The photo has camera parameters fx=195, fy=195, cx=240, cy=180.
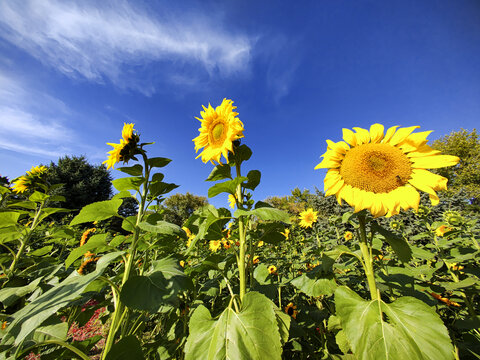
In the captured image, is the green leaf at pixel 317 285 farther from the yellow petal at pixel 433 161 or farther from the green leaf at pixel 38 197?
the green leaf at pixel 38 197

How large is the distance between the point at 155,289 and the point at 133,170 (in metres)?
0.88

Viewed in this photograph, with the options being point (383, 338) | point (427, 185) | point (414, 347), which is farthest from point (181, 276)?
point (427, 185)

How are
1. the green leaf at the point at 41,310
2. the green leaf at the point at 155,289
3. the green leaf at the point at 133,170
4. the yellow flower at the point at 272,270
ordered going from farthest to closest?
the yellow flower at the point at 272,270, the green leaf at the point at 133,170, the green leaf at the point at 155,289, the green leaf at the point at 41,310

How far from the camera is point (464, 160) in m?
21.7

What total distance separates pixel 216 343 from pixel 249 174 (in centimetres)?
109

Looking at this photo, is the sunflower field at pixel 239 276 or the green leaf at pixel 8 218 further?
the green leaf at pixel 8 218

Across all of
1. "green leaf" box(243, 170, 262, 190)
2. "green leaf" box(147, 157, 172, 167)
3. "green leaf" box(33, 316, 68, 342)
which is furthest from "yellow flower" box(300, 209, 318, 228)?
"green leaf" box(33, 316, 68, 342)

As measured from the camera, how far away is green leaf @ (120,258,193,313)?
980 millimetres

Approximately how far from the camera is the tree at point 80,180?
21.8m

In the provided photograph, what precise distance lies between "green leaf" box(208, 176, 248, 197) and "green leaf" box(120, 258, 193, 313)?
0.54 m

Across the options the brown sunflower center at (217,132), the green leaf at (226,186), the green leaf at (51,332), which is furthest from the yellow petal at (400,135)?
the green leaf at (51,332)

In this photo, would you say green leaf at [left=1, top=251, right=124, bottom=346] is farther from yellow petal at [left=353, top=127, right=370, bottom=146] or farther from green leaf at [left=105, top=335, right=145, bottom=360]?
yellow petal at [left=353, top=127, right=370, bottom=146]

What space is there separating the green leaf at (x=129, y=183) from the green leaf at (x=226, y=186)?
557 mm

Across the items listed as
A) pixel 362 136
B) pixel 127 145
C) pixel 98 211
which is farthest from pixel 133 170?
pixel 362 136
